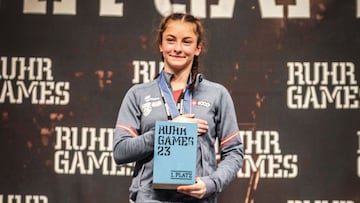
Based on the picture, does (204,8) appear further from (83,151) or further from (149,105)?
(149,105)

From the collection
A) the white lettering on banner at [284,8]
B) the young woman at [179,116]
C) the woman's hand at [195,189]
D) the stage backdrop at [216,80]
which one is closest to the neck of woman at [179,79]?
the young woman at [179,116]

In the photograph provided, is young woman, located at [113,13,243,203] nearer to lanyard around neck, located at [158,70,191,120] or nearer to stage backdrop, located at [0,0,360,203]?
lanyard around neck, located at [158,70,191,120]

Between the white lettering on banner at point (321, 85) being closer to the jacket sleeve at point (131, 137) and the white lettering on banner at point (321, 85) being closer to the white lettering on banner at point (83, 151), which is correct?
the white lettering on banner at point (83, 151)

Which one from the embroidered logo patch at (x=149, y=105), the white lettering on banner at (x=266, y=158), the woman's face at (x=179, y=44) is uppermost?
the woman's face at (x=179, y=44)

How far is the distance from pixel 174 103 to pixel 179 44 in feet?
0.56

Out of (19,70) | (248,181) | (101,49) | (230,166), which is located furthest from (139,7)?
(230,166)

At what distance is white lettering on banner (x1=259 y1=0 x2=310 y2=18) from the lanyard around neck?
1.41 m

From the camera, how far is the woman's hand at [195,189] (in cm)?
151

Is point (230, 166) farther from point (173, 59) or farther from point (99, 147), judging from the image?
point (99, 147)

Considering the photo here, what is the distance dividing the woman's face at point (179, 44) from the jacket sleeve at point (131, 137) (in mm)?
149

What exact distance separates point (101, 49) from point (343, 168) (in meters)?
1.39

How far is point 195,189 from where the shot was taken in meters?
1.52

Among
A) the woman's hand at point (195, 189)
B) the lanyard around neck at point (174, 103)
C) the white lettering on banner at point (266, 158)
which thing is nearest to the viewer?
the woman's hand at point (195, 189)

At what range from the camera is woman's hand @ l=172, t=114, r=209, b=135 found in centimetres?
155
